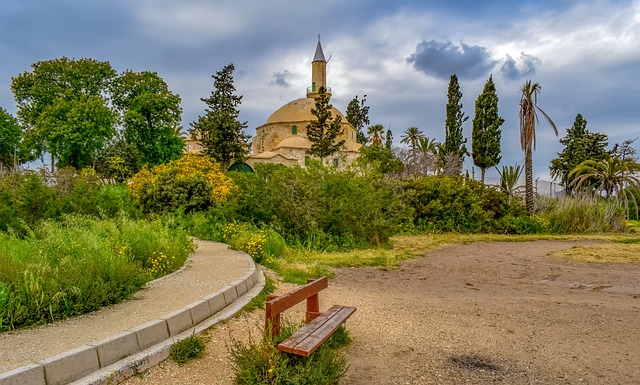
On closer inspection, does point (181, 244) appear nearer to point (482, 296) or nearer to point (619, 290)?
point (482, 296)

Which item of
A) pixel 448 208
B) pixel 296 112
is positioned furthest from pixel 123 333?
pixel 296 112

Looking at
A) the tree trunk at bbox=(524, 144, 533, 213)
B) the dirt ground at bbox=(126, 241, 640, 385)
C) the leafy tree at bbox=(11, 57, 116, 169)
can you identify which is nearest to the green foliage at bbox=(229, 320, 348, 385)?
the dirt ground at bbox=(126, 241, 640, 385)

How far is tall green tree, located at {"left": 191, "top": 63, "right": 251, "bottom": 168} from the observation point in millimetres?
42656

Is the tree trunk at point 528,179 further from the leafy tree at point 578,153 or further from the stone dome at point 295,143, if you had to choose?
the stone dome at point 295,143

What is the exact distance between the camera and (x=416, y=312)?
19.9 feet

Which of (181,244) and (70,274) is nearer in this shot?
(70,274)

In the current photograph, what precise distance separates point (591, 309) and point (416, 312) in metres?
2.41

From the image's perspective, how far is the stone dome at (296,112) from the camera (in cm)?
5481

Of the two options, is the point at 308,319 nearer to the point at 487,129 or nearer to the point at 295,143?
the point at 487,129

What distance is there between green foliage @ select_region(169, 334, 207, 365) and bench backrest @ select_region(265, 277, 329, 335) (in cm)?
75

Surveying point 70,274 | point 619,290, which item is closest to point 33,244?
→ point 70,274

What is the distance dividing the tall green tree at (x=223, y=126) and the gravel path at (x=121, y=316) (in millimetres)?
36466

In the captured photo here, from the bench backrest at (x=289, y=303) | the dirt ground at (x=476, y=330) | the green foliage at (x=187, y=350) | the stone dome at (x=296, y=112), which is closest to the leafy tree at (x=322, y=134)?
the stone dome at (x=296, y=112)

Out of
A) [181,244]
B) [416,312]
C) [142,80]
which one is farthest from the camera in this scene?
[142,80]
